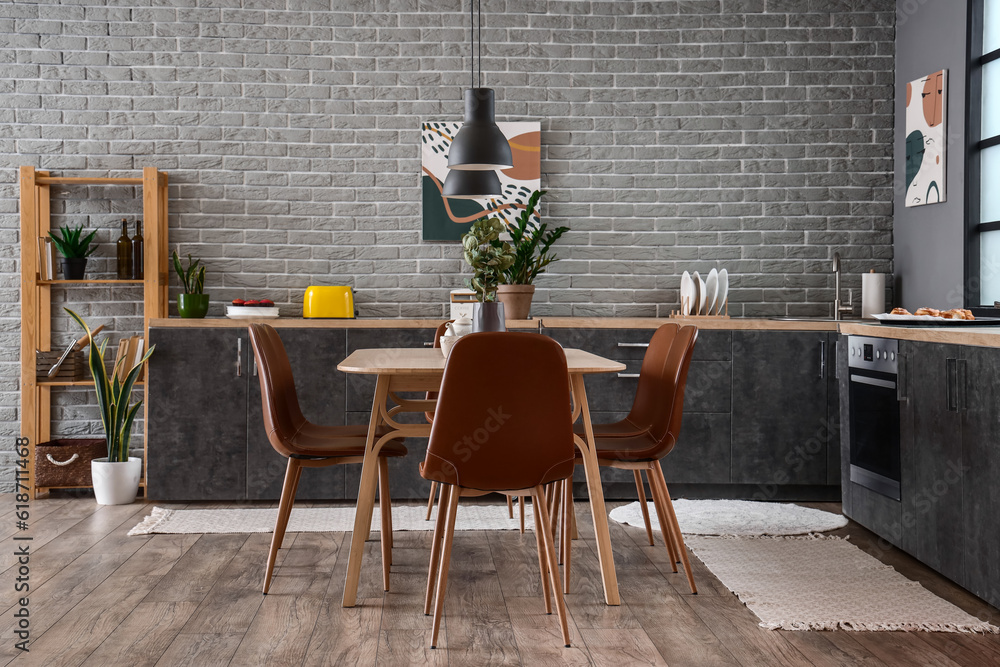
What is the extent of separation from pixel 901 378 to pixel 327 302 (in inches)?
104

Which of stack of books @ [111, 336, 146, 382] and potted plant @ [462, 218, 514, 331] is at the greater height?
potted plant @ [462, 218, 514, 331]

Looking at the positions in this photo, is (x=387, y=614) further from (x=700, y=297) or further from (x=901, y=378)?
(x=700, y=297)

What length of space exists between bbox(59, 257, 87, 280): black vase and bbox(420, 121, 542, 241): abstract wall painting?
5.67 feet

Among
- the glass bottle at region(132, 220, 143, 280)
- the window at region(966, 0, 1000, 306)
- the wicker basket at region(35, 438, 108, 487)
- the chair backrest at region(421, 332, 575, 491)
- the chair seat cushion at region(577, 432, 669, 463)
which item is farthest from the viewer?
the glass bottle at region(132, 220, 143, 280)

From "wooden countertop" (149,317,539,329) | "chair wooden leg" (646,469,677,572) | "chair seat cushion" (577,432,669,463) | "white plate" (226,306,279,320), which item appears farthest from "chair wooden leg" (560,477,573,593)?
"white plate" (226,306,279,320)

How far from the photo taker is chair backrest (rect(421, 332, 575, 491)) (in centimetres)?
210

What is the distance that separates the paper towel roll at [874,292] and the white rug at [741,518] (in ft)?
3.86

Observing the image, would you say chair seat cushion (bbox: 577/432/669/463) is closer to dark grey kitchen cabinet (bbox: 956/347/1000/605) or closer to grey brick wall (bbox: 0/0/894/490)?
dark grey kitchen cabinet (bbox: 956/347/1000/605)

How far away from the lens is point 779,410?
386 centimetres

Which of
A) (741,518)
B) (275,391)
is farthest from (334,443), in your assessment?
(741,518)

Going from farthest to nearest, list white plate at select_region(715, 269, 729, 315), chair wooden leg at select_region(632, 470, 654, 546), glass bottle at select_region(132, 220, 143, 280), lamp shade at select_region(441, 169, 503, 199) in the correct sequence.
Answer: white plate at select_region(715, 269, 729, 315) < glass bottle at select_region(132, 220, 143, 280) < lamp shade at select_region(441, 169, 503, 199) < chair wooden leg at select_region(632, 470, 654, 546)

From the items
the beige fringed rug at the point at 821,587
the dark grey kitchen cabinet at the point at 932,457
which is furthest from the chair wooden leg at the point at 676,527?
the dark grey kitchen cabinet at the point at 932,457

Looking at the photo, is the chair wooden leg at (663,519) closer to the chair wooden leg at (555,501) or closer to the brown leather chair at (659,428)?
the brown leather chair at (659,428)

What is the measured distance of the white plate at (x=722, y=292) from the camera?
4.12m
